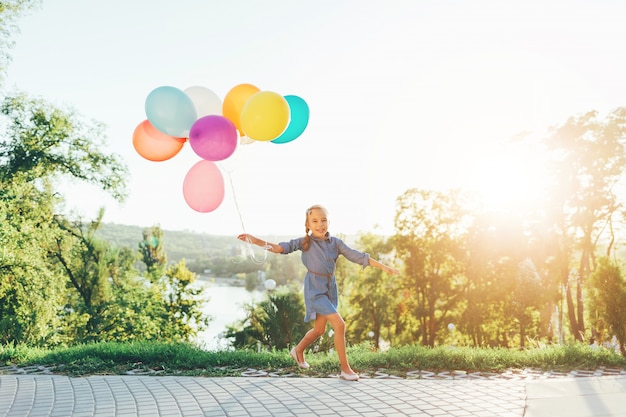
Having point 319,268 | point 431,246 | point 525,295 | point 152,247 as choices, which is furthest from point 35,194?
point 152,247

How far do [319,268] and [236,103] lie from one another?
7.14ft

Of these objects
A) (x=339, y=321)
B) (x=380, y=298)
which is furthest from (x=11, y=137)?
(x=380, y=298)

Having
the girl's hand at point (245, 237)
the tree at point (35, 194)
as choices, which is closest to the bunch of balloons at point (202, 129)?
the girl's hand at point (245, 237)

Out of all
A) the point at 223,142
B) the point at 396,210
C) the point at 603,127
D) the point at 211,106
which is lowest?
A: the point at 223,142

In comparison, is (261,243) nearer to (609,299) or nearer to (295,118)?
(295,118)

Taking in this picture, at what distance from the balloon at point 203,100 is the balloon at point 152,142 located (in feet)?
1.33

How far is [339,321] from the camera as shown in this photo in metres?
5.44

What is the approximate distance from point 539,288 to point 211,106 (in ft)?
79.7

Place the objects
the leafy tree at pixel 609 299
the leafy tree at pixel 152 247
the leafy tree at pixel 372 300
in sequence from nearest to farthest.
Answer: the leafy tree at pixel 609 299 → the leafy tree at pixel 372 300 → the leafy tree at pixel 152 247

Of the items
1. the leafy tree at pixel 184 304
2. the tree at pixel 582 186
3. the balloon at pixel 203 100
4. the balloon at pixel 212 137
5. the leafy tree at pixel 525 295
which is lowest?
the leafy tree at pixel 184 304

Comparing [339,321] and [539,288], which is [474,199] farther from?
[339,321]

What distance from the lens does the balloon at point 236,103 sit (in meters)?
6.14

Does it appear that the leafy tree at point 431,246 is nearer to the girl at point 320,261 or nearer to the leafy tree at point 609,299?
the leafy tree at point 609,299

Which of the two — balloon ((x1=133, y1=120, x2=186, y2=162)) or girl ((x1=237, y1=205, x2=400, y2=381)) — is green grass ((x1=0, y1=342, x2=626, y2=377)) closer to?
girl ((x1=237, y1=205, x2=400, y2=381))
